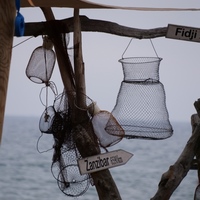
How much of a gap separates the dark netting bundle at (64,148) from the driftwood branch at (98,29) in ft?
1.54

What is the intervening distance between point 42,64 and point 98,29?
1.75ft

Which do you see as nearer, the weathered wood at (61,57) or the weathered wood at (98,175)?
the weathered wood at (98,175)

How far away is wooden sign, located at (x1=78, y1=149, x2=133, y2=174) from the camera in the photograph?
4770 mm

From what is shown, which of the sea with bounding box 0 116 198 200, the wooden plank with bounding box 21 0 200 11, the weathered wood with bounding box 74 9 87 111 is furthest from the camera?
the sea with bounding box 0 116 198 200

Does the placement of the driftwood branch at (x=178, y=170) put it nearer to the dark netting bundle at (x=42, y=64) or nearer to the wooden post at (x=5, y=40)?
the dark netting bundle at (x=42, y=64)

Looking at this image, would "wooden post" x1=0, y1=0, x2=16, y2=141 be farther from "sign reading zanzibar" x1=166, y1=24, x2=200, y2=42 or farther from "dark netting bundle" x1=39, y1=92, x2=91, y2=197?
"sign reading zanzibar" x1=166, y1=24, x2=200, y2=42

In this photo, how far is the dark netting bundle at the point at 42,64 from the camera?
5.14 m

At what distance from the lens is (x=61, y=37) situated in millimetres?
5012

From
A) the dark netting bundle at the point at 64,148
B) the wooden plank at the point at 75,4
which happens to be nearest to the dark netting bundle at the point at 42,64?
the dark netting bundle at the point at 64,148

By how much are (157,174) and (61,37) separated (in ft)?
74.5

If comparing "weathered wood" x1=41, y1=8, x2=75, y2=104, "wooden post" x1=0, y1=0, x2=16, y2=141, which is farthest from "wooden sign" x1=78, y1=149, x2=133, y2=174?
"wooden post" x1=0, y1=0, x2=16, y2=141

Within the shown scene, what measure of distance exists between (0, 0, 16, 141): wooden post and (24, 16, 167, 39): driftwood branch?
1.62 m

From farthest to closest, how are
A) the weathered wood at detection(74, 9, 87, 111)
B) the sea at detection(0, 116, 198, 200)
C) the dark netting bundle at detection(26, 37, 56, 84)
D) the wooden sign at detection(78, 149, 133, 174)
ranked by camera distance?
the sea at detection(0, 116, 198, 200)
the dark netting bundle at detection(26, 37, 56, 84)
the weathered wood at detection(74, 9, 87, 111)
the wooden sign at detection(78, 149, 133, 174)

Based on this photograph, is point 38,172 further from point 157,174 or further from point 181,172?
point 181,172
